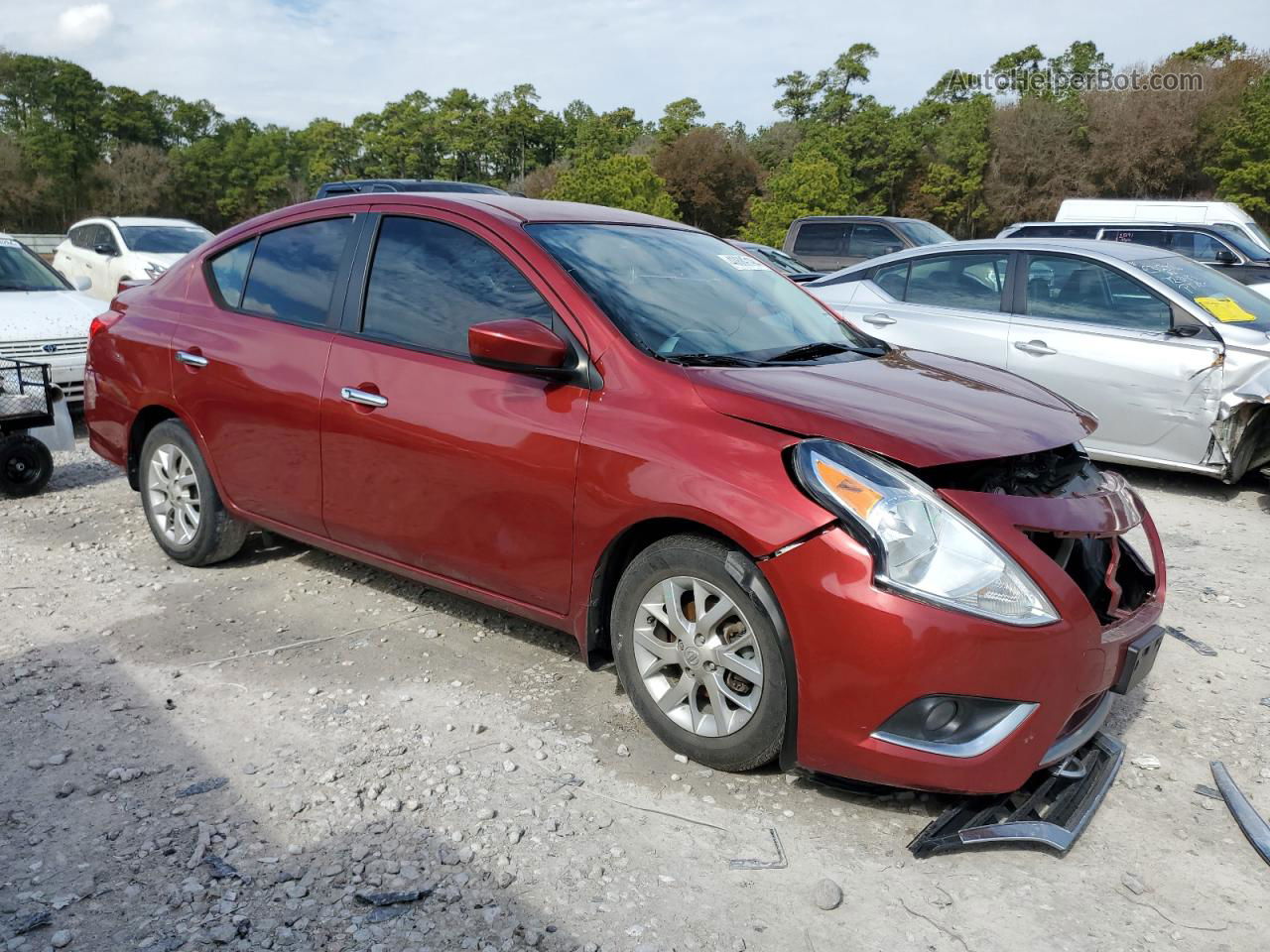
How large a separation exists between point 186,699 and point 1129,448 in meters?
5.82

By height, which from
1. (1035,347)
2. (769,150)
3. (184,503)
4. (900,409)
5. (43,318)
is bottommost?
(184,503)

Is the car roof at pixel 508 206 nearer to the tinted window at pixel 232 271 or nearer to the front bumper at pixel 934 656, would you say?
the tinted window at pixel 232 271

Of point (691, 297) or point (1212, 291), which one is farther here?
point (1212, 291)

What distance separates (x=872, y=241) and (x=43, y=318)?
1220cm

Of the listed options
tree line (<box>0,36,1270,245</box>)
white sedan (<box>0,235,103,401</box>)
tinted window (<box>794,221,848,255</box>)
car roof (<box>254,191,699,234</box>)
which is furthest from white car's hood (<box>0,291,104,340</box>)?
tree line (<box>0,36,1270,245</box>)

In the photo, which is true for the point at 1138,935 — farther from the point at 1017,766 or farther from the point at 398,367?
the point at 398,367

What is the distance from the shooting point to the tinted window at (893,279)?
795 centimetres

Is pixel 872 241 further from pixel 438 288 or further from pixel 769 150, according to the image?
pixel 769 150

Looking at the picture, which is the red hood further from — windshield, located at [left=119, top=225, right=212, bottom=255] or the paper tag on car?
windshield, located at [left=119, top=225, right=212, bottom=255]

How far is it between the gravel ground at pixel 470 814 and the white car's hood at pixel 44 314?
4.40 metres

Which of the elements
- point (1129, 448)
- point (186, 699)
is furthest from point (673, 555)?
point (1129, 448)

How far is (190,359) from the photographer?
15.1ft

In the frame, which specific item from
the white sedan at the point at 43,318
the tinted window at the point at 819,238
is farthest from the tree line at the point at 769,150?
the white sedan at the point at 43,318

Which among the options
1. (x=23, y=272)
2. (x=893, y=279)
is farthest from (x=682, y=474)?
(x=23, y=272)
